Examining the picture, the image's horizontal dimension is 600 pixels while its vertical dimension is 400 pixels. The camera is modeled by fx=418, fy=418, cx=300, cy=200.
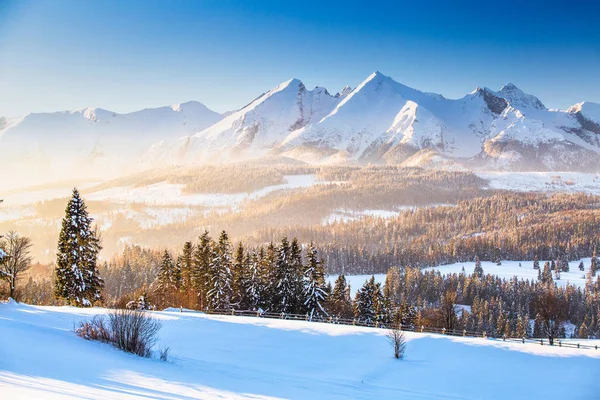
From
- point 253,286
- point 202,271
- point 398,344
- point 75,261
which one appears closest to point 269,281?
point 253,286

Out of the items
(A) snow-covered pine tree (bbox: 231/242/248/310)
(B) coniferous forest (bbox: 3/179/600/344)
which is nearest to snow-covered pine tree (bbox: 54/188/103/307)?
(B) coniferous forest (bbox: 3/179/600/344)

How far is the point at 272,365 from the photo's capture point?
27281 mm

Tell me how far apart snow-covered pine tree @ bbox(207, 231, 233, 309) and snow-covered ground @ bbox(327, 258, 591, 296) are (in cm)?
8693

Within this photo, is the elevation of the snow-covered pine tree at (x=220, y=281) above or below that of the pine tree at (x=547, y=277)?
below

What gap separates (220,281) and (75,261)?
55.8 ft

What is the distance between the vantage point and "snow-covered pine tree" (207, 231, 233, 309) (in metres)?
52.2

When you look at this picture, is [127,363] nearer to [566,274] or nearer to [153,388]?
[153,388]

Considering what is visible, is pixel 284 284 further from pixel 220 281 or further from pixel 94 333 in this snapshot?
pixel 94 333

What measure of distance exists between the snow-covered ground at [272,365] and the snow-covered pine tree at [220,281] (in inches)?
566

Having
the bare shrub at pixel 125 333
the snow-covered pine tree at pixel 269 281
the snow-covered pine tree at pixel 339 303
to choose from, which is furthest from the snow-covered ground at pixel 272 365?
the snow-covered pine tree at pixel 339 303

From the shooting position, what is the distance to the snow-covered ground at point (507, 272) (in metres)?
149

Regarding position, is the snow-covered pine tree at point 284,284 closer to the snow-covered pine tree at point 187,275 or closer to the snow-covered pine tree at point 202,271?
the snow-covered pine tree at point 202,271

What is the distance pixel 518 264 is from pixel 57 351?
189m

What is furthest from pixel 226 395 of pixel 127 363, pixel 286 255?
pixel 286 255
